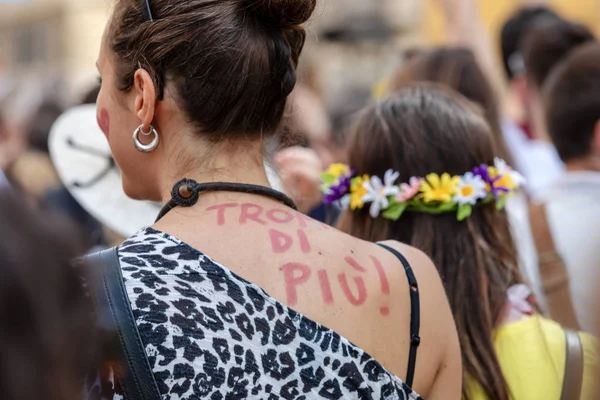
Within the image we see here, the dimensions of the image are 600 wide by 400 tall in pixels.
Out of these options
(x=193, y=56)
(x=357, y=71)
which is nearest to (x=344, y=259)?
(x=193, y=56)

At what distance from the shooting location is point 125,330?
60.3 inches

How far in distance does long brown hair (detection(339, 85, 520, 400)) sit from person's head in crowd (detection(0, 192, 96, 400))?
129cm

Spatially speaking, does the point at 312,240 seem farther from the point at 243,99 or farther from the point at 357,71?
the point at 357,71

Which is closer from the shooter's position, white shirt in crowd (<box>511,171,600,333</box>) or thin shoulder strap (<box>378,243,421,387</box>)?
thin shoulder strap (<box>378,243,421,387</box>)

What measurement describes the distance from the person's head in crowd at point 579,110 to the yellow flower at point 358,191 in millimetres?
1163

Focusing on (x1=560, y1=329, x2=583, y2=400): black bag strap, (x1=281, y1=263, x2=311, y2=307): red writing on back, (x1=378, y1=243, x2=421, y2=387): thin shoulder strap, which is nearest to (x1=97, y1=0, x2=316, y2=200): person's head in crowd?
(x1=281, y1=263, x2=311, y2=307): red writing on back

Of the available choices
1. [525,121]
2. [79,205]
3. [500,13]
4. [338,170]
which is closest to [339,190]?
[338,170]

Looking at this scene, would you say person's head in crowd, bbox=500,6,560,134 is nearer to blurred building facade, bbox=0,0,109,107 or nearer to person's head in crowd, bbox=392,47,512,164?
person's head in crowd, bbox=392,47,512,164

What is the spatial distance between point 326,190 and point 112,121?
2.50 ft

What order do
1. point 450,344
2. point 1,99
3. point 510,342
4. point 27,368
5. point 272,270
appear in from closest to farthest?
point 27,368
point 272,270
point 450,344
point 510,342
point 1,99

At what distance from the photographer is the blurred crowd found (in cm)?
105

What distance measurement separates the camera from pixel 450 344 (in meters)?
1.84

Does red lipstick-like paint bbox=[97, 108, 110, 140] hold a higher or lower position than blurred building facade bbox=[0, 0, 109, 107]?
higher

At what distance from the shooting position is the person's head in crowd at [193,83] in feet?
5.59
